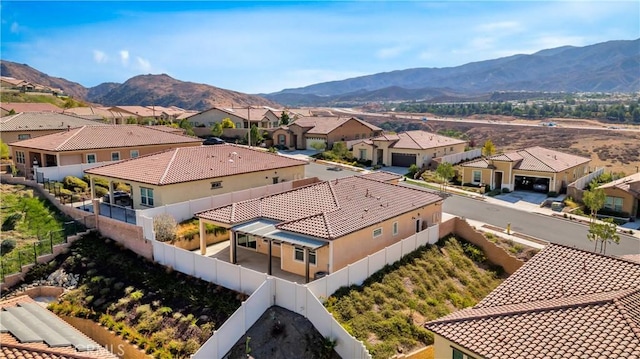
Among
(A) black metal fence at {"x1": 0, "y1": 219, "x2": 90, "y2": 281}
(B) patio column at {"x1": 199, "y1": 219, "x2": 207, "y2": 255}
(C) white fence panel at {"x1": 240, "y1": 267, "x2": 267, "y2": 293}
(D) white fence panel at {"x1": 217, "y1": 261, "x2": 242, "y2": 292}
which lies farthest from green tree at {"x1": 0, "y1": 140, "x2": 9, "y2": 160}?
(C) white fence panel at {"x1": 240, "y1": 267, "x2": 267, "y2": 293}

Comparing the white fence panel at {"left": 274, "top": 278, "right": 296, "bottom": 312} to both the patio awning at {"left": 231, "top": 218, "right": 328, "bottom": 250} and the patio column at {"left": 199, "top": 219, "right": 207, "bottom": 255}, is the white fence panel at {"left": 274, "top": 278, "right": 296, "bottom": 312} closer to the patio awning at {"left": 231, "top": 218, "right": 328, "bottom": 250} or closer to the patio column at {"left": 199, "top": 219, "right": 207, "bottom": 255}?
the patio awning at {"left": 231, "top": 218, "right": 328, "bottom": 250}

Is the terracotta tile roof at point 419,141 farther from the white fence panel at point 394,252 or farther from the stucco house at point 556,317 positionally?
the stucco house at point 556,317

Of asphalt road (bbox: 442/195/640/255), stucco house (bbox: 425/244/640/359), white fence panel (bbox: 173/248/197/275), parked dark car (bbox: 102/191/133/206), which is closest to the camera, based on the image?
stucco house (bbox: 425/244/640/359)

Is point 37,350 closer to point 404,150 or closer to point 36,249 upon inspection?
point 36,249

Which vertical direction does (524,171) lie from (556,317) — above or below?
below

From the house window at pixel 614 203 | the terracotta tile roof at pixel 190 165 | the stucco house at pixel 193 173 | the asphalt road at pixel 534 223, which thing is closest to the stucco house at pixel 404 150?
the asphalt road at pixel 534 223

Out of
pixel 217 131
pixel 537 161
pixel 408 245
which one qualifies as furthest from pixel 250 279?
pixel 217 131
